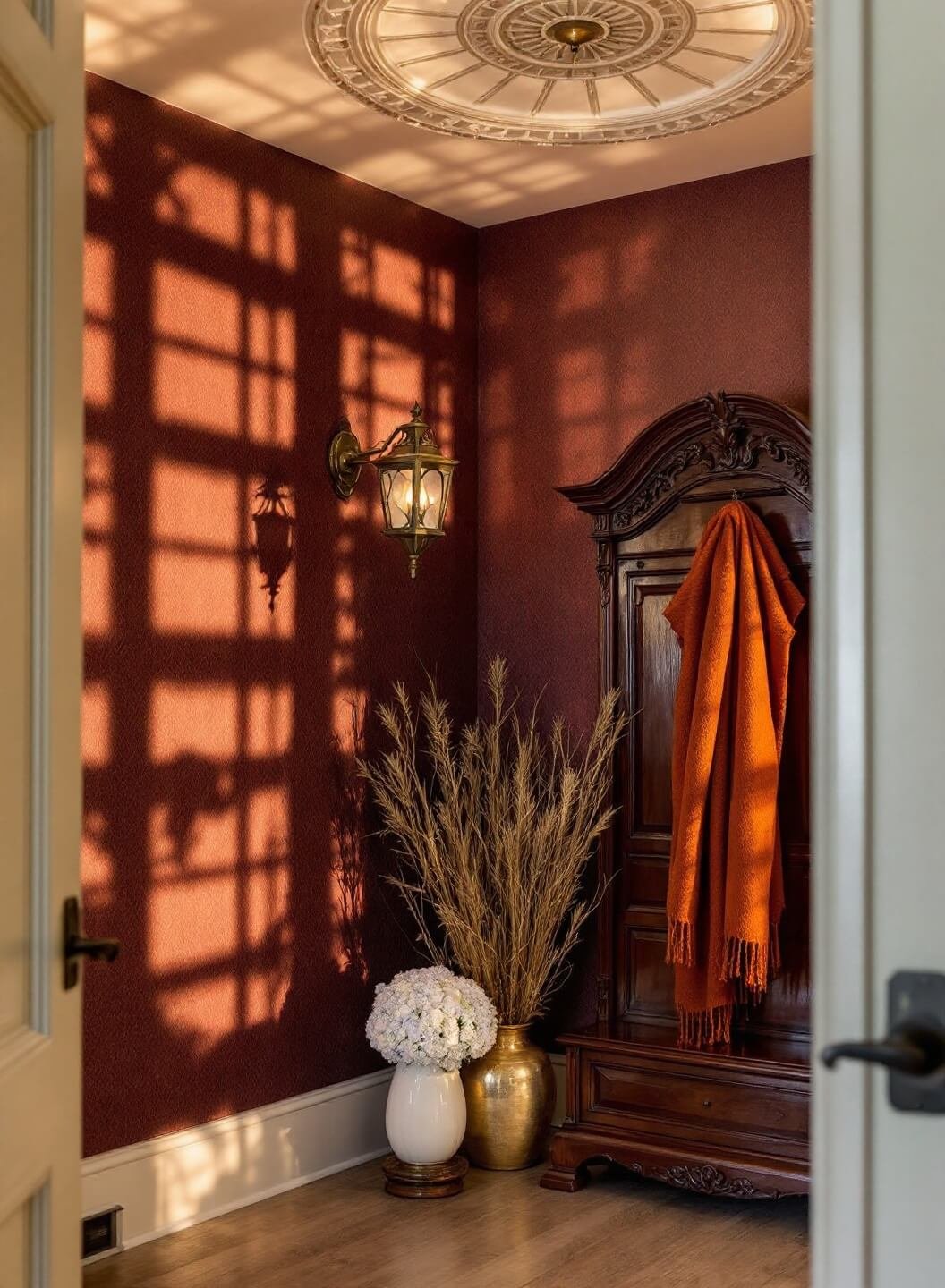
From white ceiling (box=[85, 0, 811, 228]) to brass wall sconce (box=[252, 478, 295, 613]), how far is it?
1.03 metres

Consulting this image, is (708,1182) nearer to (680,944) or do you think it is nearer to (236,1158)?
(680,944)

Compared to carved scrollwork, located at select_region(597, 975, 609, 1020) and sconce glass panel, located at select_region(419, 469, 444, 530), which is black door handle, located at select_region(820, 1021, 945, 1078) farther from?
carved scrollwork, located at select_region(597, 975, 609, 1020)

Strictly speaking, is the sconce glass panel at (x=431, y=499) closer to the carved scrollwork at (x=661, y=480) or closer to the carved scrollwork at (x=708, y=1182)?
the carved scrollwork at (x=661, y=480)

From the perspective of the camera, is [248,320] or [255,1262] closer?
[255,1262]

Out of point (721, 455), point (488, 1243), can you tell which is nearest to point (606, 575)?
point (721, 455)

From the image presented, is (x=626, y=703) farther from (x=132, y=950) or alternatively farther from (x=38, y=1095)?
(x=38, y=1095)

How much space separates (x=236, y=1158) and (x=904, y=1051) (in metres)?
3.29

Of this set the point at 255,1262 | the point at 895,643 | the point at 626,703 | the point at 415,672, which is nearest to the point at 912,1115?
the point at 895,643

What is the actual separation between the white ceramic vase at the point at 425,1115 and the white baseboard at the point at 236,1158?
303mm

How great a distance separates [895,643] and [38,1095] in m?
1.06

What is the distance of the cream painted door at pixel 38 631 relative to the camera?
→ 1623mm

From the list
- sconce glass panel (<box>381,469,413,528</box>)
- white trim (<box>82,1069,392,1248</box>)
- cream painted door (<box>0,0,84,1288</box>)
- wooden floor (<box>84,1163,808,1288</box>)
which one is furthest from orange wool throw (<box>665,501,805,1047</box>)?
cream painted door (<box>0,0,84,1288</box>)

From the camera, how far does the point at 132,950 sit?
152 inches

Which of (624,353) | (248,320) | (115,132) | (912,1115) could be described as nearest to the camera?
(912,1115)
